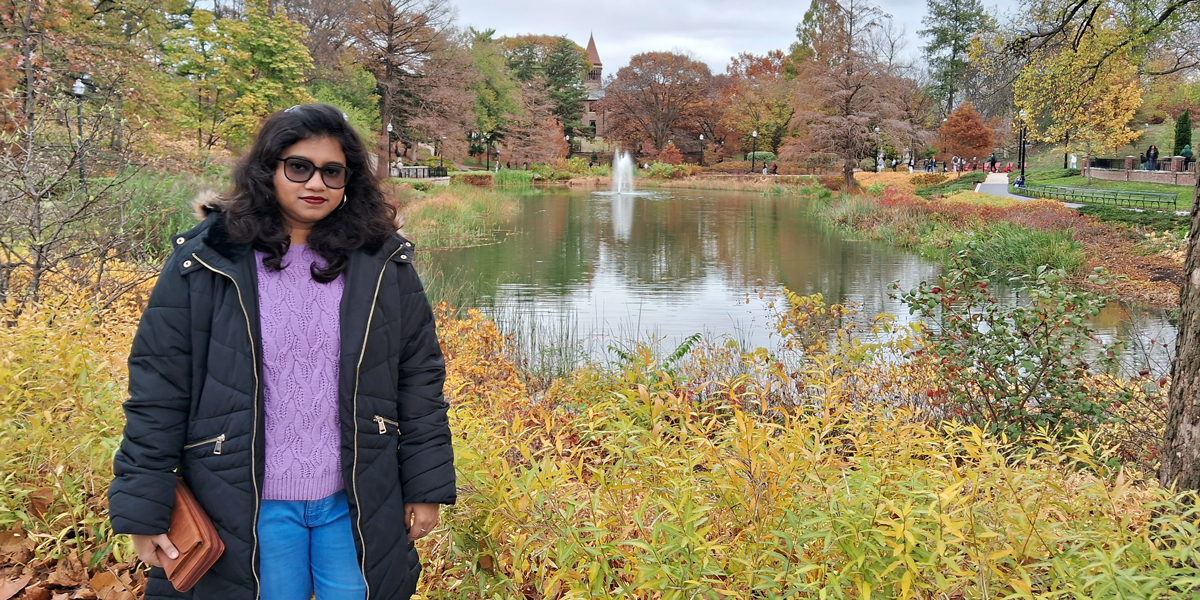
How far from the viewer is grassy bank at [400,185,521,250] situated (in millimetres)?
15617

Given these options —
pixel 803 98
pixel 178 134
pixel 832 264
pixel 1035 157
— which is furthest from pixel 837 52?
pixel 178 134

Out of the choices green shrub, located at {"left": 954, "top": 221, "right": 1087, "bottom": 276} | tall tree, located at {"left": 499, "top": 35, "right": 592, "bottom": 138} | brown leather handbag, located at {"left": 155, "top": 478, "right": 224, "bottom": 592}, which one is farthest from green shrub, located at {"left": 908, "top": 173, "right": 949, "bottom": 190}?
brown leather handbag, located at {"left": 155, "top": 478, "right": 224, "bottom": 592}

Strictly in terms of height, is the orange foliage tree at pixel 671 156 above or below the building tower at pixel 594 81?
below

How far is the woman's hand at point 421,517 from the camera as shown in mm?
1800

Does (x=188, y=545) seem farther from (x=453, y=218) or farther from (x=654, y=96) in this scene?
(x=654, y=96)

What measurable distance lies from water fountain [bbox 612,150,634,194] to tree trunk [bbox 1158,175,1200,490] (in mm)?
33082

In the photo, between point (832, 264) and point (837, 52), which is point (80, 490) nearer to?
point (832, 264)

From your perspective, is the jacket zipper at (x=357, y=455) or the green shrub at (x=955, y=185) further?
the green shrub at (x=955, y=185)

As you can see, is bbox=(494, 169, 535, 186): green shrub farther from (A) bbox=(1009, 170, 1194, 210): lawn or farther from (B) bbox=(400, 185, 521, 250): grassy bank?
(A) bbox=(1009, 170, 1194, 210): lawn

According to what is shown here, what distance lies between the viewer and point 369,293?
1.74m

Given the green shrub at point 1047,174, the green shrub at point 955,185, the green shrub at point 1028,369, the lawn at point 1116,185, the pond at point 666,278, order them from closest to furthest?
the green shrub at point 1028,369 → the pond at point 666,278 → the lawn at point 1116,185 → the green shrub at point 955,185 → the green shrub at point 1047,174

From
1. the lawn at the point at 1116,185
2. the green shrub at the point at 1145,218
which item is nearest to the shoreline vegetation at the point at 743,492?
the green shrub at the point at 1145,218

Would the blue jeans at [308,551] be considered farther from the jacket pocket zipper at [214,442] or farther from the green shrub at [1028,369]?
the green shrub at [1028,369]

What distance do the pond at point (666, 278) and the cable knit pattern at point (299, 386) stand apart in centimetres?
368
